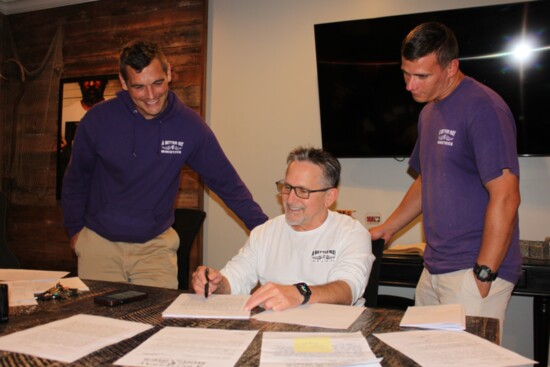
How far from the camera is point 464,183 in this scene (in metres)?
2.04

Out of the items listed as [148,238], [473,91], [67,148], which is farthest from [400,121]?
[67,148]

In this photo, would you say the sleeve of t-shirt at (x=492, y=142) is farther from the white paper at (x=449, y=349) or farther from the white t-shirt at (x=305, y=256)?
the white paper at (x=449, y=349)

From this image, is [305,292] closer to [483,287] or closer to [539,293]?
[483,287]

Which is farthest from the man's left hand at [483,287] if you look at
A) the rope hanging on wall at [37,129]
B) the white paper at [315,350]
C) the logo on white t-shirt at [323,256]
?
the rope hanging on wall at [37,129]

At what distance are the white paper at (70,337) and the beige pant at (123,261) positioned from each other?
849mm

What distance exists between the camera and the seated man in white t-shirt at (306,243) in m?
1.95

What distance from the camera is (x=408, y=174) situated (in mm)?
3670

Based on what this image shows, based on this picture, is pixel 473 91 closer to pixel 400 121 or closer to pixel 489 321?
pixel 489 321

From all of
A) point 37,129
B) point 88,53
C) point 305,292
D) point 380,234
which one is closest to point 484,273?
point 380,234

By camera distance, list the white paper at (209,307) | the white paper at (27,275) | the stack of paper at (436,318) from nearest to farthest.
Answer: the stack of paper at (436,318), the white paper at (209,307), the white paper at (27,275)

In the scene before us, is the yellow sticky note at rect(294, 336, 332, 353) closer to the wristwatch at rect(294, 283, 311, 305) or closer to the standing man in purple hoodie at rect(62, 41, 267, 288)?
the wristwatch at rect(294, 283, 311, 305)

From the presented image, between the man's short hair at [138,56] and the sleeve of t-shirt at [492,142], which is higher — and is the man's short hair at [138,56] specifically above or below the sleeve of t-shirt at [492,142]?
above

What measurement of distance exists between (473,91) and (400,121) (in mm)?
1460

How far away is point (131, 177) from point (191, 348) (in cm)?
129
